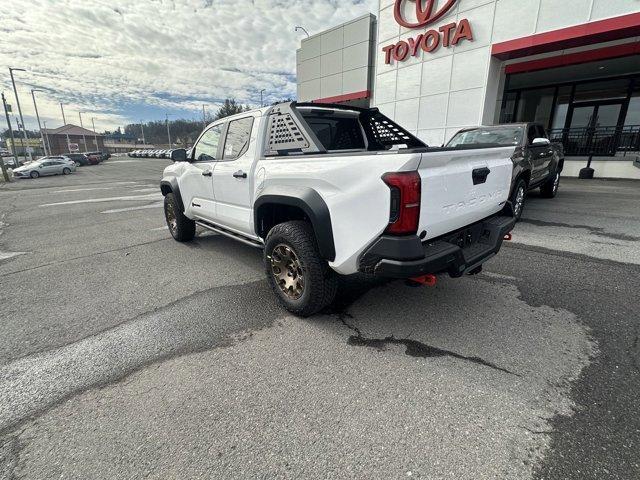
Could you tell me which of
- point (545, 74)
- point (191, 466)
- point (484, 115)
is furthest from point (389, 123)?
point (545, 74)

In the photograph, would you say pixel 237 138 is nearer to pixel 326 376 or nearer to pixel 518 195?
pixel 326 376

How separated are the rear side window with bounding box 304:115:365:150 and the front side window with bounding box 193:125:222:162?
145 cm

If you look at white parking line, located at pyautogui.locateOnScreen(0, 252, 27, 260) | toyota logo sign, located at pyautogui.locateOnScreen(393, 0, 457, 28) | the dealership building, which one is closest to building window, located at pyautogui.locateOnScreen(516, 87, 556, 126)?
the dealership building

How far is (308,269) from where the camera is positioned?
2953mm

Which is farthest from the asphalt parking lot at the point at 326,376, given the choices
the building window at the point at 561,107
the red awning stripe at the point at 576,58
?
the building window at the point at 561,107

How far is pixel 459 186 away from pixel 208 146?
144 inches

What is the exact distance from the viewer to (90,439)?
1980 millimetres

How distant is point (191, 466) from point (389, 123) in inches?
174

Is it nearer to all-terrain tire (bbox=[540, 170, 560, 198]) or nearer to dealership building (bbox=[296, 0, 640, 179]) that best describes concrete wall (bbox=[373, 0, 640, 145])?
dealership building (bbox=[296, 0, 640, 179])

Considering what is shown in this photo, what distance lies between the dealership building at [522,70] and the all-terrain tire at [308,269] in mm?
13822

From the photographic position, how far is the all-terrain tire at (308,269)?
295 centimetres

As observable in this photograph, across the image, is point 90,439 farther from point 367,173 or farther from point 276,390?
point 367,173

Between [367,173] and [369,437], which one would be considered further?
[367,173]

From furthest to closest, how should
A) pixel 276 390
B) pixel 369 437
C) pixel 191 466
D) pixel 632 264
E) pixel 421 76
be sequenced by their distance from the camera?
pixel 421 76 < pixel 632 264 < pixel 276 390 < pixel 369 437 < pixel 191 466
